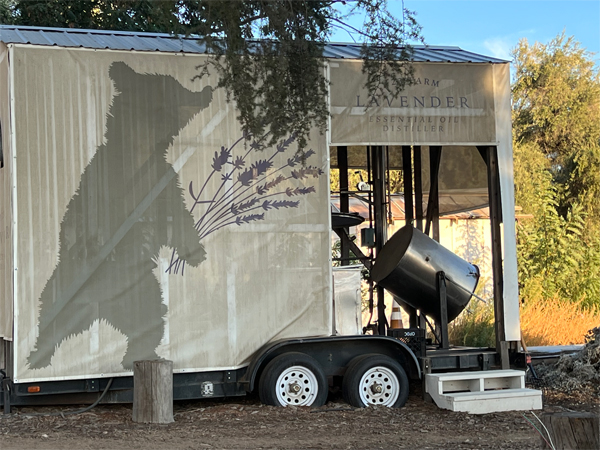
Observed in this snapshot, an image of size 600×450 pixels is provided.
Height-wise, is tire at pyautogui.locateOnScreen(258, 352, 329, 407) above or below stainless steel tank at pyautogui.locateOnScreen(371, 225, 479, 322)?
below

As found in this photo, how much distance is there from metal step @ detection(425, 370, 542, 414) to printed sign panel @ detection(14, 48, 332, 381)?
1586 mm

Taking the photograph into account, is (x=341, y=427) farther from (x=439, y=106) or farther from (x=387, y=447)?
(x=439, y=106)

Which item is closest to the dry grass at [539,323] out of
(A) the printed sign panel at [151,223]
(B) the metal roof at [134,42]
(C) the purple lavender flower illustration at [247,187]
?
(A) the printed sign panel at [151,223]

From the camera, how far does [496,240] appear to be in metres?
10.1

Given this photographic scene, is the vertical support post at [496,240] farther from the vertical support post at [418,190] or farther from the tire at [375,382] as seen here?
the vertical support post at [418,190]

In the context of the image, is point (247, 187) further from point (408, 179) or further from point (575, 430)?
point (575, 430)

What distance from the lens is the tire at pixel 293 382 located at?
878 cm

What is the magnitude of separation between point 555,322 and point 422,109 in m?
7.22

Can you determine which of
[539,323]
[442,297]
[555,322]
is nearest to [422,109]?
[442,297]

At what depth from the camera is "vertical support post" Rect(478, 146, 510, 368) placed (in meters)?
9.95

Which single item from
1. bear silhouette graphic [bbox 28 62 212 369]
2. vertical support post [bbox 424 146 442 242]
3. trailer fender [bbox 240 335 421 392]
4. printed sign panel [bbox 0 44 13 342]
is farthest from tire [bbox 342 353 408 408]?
printed sign panel [bbox 0 44 13 342]

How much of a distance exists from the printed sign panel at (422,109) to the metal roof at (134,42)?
184 millimetres

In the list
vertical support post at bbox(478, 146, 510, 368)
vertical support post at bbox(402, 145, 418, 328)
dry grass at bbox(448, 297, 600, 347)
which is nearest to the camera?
vertical support post at bbox(478, 146, 510, 368)

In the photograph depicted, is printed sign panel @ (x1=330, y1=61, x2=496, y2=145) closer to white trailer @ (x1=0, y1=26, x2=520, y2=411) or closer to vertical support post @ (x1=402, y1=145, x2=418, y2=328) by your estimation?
white trailer @ (x1=0, y1=26, x2=520, y2=411)
